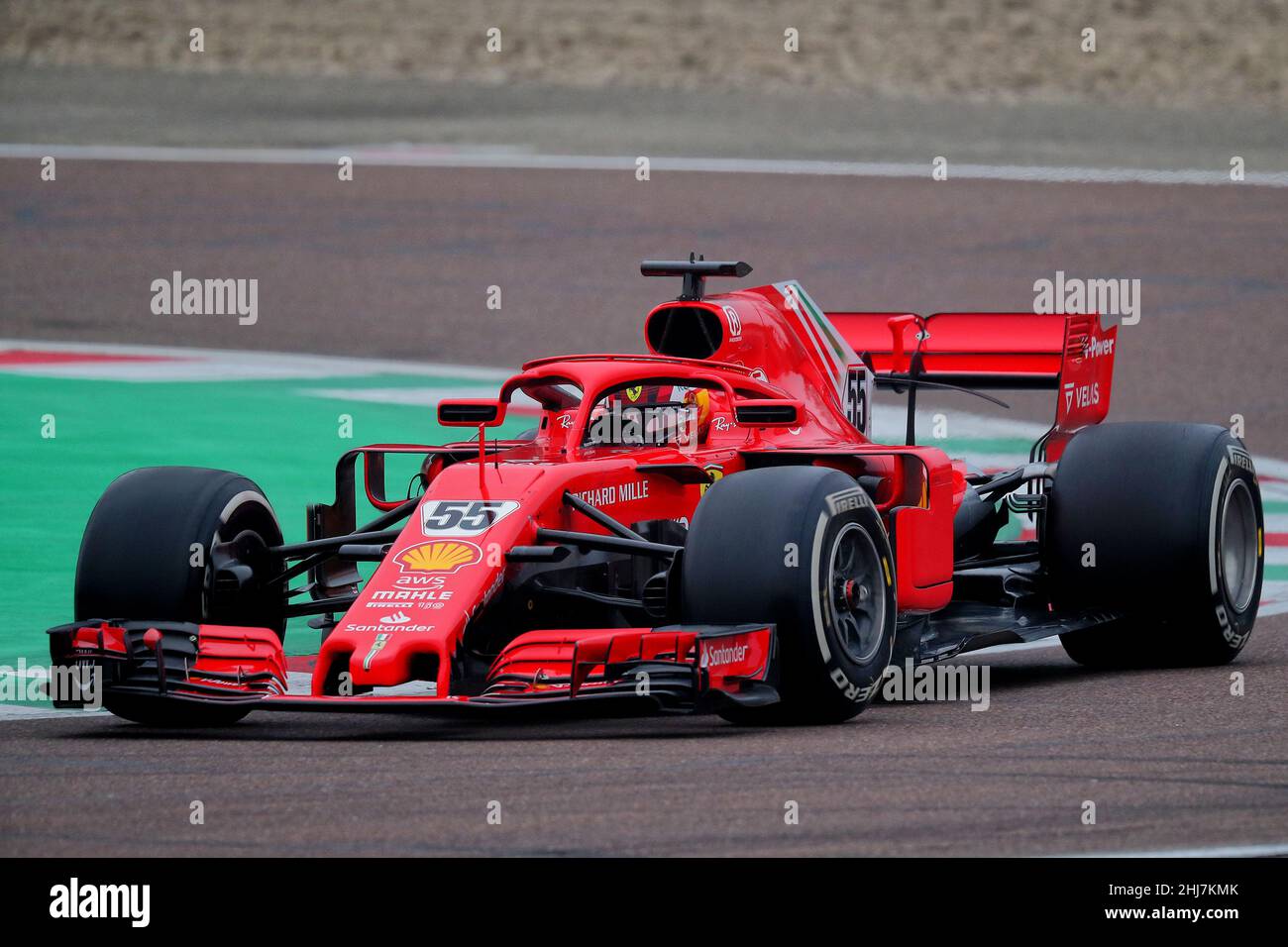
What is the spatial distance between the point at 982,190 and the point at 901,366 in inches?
727

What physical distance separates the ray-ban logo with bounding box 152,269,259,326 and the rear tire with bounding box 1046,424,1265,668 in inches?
527

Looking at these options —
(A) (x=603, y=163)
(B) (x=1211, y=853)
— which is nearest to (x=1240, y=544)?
(B) (x=1211, y=853)

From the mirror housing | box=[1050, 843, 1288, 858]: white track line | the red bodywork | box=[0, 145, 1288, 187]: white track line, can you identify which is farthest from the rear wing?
box=[0, 145, 1288, 187]: white track line

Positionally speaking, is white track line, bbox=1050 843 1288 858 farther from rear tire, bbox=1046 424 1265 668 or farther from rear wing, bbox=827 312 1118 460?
rear wing, bbox=827 312 1118 460

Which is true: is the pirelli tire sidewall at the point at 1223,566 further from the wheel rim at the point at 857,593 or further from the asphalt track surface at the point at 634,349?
the wheel rim at the point at 857,593

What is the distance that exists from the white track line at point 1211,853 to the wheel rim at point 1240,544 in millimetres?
4356

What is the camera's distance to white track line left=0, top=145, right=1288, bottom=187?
31109 millimetres

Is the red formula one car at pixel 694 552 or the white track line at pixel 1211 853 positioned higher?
the red formula one car at pixel 694 552

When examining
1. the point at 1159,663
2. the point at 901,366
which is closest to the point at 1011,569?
the point at 1159,663

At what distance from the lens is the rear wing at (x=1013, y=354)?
11.9m

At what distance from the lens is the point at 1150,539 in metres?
10.6

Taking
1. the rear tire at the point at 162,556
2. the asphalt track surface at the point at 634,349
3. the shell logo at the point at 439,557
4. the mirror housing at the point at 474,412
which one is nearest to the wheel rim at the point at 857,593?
the asphalt track surface at the point at 634,349
